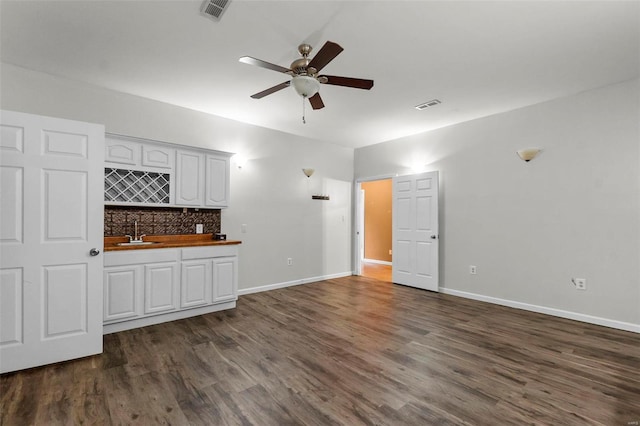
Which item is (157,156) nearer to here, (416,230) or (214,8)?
(214,8)

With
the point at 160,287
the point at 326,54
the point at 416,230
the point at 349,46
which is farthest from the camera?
the point at 416,230

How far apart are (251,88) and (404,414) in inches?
141

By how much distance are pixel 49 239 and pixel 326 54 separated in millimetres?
2774

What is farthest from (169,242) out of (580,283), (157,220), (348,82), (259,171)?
(580,283)

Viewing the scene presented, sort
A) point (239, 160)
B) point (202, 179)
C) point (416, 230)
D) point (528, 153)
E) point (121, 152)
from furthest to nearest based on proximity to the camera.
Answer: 1. point (416, 230)
2. point (239, 160)
3. point (202, 179)
4. point (528, 153)
5. point (121, 152)

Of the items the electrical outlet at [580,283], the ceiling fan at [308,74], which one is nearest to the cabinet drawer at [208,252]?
the ceiling fan at [308,74]

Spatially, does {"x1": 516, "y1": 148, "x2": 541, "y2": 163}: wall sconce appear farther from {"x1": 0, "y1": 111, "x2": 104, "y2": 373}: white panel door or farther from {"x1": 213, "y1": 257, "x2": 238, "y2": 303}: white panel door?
{"x1": 0, "y1": 111, "x2": 104, "y2": 373}: white panel door

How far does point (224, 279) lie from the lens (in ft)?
13.4

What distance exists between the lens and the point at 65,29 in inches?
101

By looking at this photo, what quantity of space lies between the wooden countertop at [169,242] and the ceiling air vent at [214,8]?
249 centimetres

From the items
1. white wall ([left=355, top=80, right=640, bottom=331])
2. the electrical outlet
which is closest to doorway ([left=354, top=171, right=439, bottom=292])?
white wall ([left=355, top=80, right=640, bottom=331])

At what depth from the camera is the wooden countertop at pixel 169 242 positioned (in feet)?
A: 11.1

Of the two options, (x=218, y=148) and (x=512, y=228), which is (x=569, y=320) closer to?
(x=512, y=228)

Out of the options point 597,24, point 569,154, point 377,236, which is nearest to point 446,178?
point 569,154
